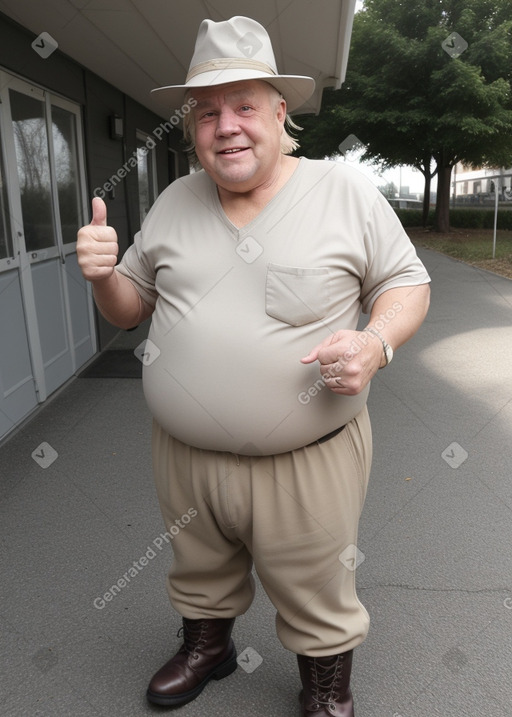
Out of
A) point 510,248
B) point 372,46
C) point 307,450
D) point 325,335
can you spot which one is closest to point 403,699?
point 307,450

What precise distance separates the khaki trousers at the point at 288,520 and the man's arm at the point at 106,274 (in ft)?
1.16

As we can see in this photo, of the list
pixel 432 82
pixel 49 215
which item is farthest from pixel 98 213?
pixel 432 82

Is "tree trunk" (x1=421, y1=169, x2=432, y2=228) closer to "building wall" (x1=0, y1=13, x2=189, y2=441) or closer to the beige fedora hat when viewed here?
"building wall" (x1=0, y1=13, x2=189, y2=441)

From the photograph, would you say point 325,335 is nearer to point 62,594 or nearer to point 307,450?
point 307,450

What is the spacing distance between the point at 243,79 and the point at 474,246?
56.5ft

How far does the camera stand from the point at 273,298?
63.2 inches

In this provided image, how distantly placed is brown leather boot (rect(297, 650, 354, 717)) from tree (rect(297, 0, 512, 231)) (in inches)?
730

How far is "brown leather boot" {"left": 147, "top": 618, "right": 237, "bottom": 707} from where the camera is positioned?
2.08 m

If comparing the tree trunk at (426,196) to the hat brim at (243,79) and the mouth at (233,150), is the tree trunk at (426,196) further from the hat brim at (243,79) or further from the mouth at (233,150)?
the mouth at (233,150)

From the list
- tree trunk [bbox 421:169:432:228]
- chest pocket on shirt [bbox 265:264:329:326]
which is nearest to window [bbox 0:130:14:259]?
chest pocket on shirt [bbox 265:264:329:326]

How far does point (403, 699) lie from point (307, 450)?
39.7 inches

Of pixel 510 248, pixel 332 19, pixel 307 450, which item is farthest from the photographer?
pixel 510 248

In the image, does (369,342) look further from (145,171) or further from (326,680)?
(145,171)

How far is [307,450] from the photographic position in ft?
5.70
